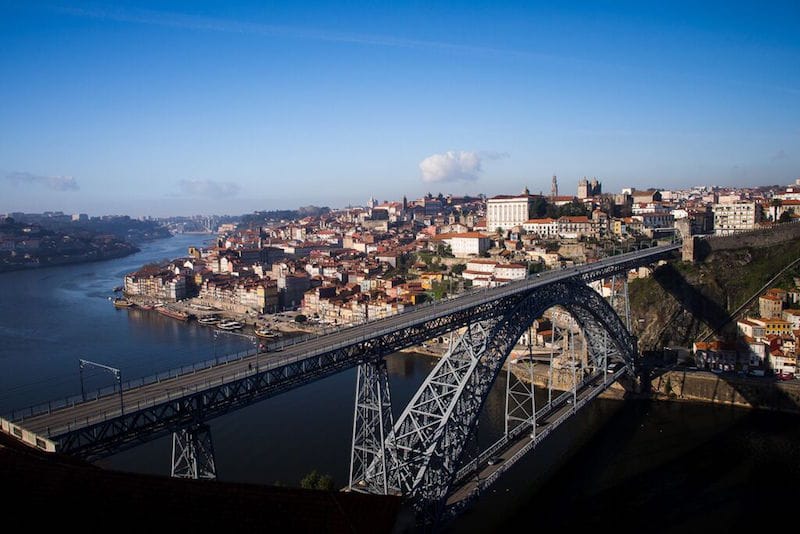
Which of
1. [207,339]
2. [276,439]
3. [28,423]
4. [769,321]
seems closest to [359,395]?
[28,423]

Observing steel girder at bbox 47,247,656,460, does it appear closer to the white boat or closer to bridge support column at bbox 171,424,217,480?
bridge support column at bbox 171,424,217,480

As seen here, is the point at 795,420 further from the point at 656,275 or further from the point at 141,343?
the point at 141,343

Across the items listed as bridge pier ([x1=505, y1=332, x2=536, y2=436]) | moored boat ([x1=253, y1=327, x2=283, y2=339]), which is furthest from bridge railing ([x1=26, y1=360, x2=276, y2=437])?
moored boat ([x1=253, y1=327, x2=283, y2=339])

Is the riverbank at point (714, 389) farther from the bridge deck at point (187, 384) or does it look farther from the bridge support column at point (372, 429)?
the bridge support column at point (372, 429)

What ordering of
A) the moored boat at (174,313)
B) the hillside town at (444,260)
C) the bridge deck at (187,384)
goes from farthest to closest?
the moored boat at (174,313) < the hillside town at (444,260) < the bridge deck at (187,384)

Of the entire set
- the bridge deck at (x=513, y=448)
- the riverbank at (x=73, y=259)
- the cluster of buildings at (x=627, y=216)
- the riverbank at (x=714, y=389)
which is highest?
the cluster of buildings at (x=627, y=216)

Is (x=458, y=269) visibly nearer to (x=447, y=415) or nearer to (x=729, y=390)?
(x=729, y=390)

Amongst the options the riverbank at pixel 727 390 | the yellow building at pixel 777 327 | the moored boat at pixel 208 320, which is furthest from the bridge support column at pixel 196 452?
the moored boat at pixel 208 320
